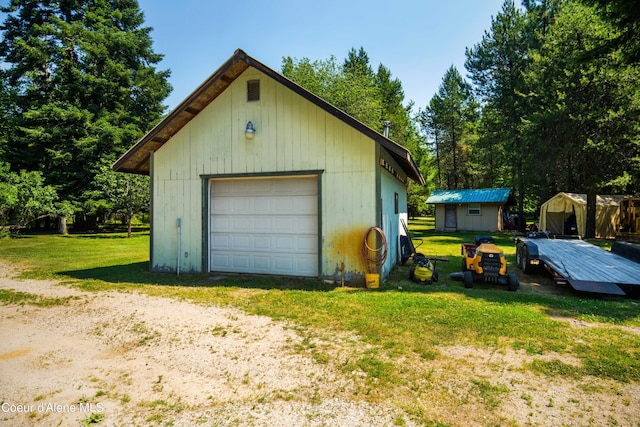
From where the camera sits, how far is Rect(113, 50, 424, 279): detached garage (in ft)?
26.0

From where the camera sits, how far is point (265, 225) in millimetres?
8844

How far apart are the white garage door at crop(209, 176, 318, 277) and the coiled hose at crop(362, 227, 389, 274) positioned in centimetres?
139

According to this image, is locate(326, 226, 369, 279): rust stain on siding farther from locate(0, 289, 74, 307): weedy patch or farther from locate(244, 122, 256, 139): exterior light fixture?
locate(0, 289, 74, 307): weedy patch

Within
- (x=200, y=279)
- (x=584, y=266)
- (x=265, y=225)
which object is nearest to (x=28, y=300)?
(x=200, y=279)

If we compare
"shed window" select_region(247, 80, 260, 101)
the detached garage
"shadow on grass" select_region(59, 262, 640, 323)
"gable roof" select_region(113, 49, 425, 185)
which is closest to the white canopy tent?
"shadow on grass" select_region(59, 262, 640, 323)

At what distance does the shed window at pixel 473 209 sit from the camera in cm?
2584

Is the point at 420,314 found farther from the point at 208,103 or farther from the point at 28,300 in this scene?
the point at 28,300

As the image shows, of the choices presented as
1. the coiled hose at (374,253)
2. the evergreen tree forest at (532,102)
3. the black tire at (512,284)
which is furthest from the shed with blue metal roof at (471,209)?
the coiled hose at (374,253)

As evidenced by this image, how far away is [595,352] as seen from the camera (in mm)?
4074

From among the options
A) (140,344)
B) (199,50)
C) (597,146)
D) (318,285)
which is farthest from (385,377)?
(597,146)

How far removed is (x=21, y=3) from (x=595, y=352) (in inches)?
1586

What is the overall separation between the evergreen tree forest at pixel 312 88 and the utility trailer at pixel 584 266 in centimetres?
1128

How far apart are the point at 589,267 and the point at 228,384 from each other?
8.71 metres

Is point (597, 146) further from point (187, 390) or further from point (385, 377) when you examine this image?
point (187, 390)
